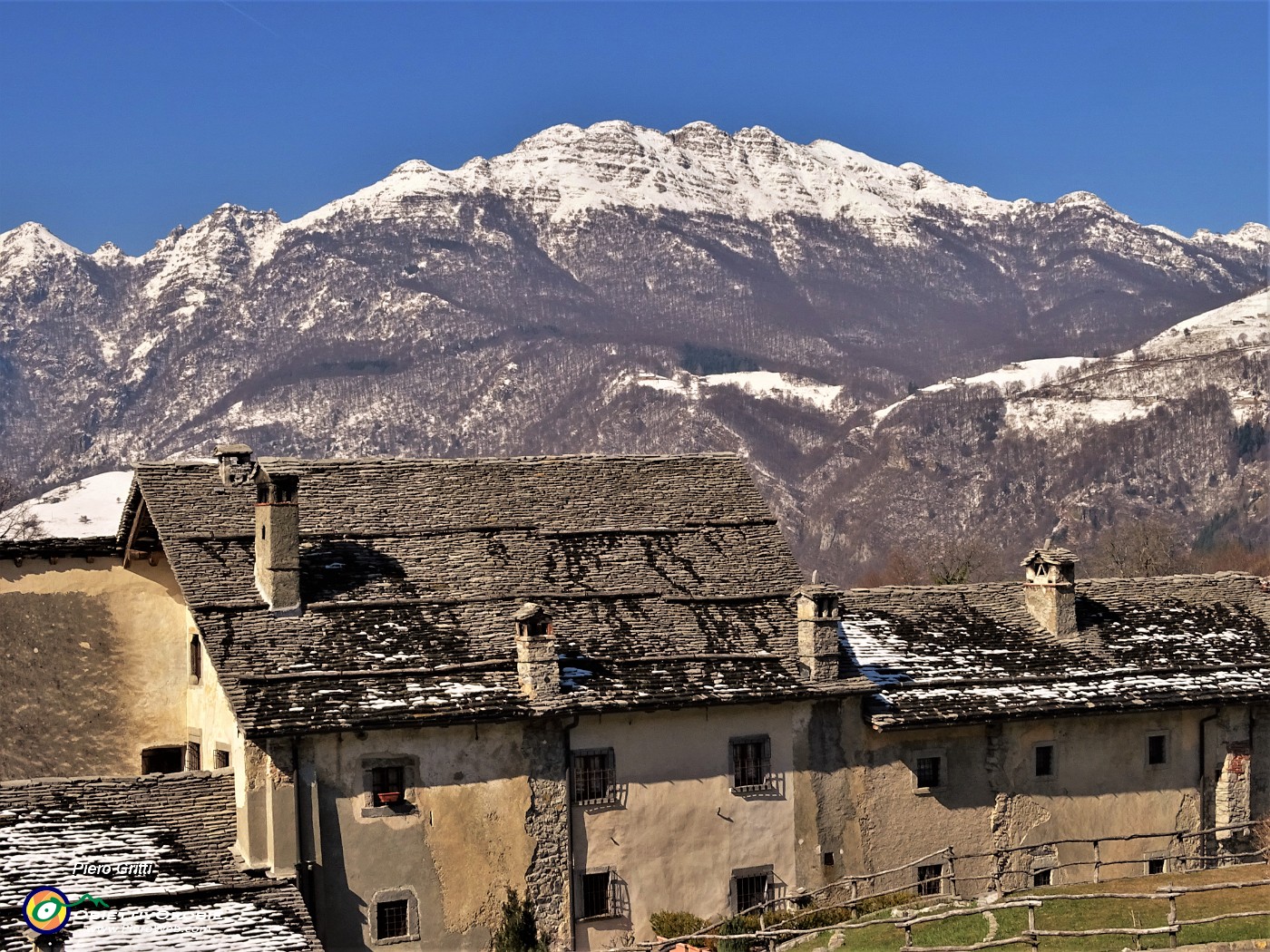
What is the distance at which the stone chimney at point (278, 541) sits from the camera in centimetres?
4084

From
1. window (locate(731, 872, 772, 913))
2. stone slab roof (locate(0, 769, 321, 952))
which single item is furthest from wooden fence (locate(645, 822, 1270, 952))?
stone slab roof (locate(0, 769, 321, 952))

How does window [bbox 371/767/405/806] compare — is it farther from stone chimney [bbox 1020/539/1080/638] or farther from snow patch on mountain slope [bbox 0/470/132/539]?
snow patch on mountain slope [bbox 0/470/132/539]

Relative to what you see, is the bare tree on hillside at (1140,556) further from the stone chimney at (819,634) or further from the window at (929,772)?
the stone chimney at (819,634)

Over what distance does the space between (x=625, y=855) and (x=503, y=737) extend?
4.04m

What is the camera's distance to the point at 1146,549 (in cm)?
13700

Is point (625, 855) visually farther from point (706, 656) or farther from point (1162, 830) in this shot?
point (1162, 830)

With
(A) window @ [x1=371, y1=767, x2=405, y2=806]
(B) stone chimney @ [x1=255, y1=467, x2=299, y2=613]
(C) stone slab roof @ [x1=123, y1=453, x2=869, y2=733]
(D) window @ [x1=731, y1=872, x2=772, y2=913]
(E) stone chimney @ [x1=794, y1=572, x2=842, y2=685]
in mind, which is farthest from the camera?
(E) stone chimney @ [x1=794, y1=572, x2=842, y2=685]

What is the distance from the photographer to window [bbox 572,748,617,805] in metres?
41.1

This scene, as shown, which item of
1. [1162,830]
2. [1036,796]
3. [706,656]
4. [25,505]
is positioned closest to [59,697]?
[706,656]

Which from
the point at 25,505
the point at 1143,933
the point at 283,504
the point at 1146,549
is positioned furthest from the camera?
the point at 1146,549

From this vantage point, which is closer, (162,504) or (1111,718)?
(162,504)

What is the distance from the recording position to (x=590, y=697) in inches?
1599

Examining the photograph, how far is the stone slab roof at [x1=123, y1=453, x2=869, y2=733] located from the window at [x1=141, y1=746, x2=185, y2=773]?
5621mm

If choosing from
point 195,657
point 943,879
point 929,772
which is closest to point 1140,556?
point 929,772
